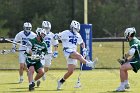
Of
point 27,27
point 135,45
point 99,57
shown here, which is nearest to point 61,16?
point 99,57

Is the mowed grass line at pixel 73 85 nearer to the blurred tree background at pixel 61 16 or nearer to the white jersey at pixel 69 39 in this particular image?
the white jersey at pixel 69 39

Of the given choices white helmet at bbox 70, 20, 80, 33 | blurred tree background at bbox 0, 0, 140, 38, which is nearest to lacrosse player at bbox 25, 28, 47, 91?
white helmet at bbox 70, 20, 80, 33

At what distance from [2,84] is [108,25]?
1402 inches

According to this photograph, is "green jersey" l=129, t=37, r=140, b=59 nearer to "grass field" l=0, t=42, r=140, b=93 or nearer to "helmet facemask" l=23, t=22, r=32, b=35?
"grass field" l=0, t=42, r=140, b=93

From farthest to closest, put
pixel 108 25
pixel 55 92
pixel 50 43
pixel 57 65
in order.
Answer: pixel 108 25 → pixel 57 65 → pixel 50 43 → pixel 55 92

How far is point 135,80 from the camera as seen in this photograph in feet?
69.1

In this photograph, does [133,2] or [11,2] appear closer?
[11,2]

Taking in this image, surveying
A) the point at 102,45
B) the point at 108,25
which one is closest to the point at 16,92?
the point at 102,45

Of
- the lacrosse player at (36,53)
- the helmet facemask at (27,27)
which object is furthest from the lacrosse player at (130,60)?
the helmet facemask at (27,27)

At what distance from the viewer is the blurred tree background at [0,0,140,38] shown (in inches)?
1912

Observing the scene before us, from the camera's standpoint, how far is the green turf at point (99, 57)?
31188 millimetres

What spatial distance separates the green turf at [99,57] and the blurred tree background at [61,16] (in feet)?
34.3

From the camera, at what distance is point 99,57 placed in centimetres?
3359

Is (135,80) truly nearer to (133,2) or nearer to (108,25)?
(108,25)
